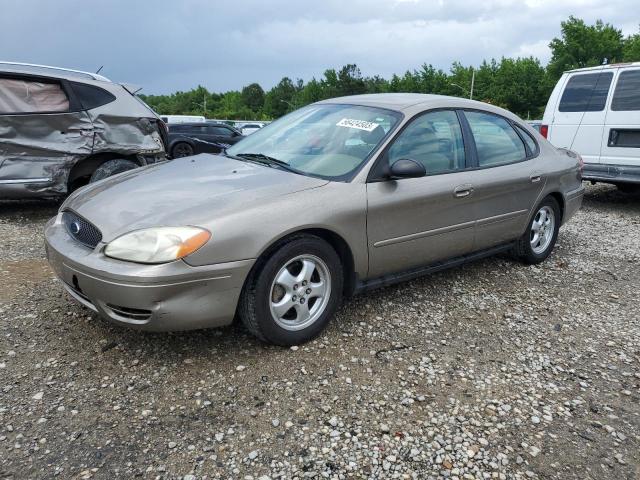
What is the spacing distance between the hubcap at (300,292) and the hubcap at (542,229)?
2.56 meters

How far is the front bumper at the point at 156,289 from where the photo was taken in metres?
2.58

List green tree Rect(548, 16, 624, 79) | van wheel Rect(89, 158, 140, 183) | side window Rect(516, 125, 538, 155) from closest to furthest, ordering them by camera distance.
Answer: side window Rect(516, 125, 538, 155) < van wheel Rect(89, 158, 140, 183) < green tree Rect(548, 16, 624, 79)

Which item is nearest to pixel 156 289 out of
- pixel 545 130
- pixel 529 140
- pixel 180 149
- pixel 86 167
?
pixel 529 140

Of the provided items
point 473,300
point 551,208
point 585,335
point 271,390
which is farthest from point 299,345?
point 551,208

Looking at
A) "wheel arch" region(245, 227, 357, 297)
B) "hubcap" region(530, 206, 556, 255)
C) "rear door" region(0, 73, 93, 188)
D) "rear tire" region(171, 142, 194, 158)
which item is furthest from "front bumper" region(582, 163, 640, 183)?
"rear tire" region(171, 142, 194, 158)

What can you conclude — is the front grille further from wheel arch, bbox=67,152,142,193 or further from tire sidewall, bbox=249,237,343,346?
wheel arch, bbox=67,152,142,193

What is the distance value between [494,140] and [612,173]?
386 centimetres

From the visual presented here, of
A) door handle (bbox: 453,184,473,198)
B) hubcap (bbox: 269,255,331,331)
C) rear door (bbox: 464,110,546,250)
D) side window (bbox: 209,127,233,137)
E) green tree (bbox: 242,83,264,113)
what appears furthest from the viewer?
green tree (bbox: 242,83,264,113)

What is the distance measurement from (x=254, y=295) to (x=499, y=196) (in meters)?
2.35

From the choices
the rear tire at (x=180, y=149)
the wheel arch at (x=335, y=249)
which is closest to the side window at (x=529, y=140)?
the wheel arch at (x=335, y=249)

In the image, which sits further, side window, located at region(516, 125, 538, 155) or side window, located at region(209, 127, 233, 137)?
side window, located at region(209, 127, 233, 137)

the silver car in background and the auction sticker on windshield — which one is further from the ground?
the auction sticker on windshield

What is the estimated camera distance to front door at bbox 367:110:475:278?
3.37 meters

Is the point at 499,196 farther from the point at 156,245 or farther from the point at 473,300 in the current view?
the point at 156,245
